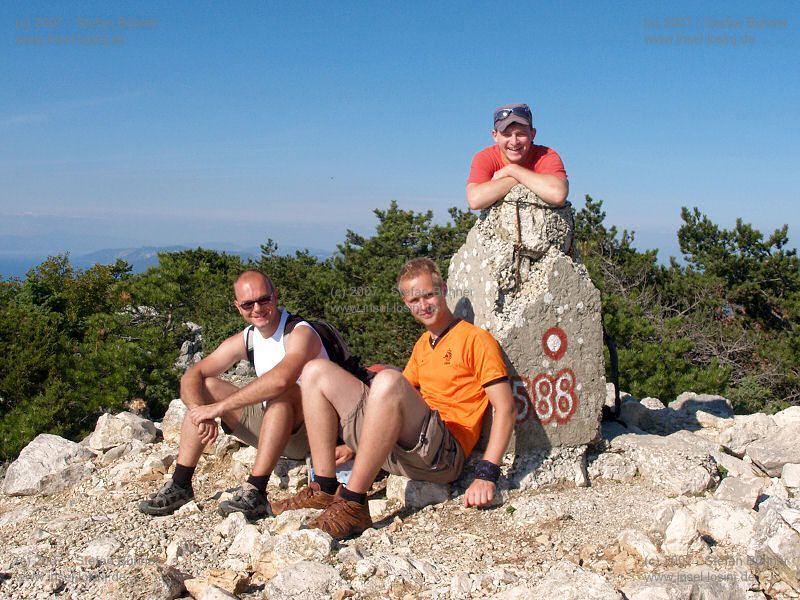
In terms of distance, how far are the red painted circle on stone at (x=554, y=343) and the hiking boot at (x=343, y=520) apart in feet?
5.34

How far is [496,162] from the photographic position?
5113 millimetres

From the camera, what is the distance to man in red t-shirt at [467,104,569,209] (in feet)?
15.9

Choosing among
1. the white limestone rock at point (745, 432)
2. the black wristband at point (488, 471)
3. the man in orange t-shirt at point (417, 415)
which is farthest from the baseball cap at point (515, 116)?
the white limestone rock at point (745, 432)

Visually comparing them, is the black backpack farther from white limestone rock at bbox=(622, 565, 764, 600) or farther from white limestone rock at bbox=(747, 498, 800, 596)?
white limestone rock at bbox=(747, 498, 800, 596)

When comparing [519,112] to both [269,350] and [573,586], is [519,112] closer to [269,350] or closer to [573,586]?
[269,350]

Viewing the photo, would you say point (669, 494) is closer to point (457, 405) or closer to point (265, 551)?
point (457, 405)

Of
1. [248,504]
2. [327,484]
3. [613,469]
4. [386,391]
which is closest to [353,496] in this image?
[327,484]

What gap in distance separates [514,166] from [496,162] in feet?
0.72

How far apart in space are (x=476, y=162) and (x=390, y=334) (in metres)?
5.98

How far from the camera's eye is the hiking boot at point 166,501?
465 centimetres

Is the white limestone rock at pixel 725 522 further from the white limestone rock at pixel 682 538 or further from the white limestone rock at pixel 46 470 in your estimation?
the white limestone rock at pixel 46 470

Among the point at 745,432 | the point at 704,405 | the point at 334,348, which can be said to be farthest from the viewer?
the point at 704,405

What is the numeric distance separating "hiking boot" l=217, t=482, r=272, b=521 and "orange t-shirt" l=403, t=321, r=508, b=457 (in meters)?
1.20

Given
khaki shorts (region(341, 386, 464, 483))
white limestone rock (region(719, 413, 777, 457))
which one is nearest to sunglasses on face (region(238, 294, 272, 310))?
khaki shorts (region(341, 386, 464, 483))
